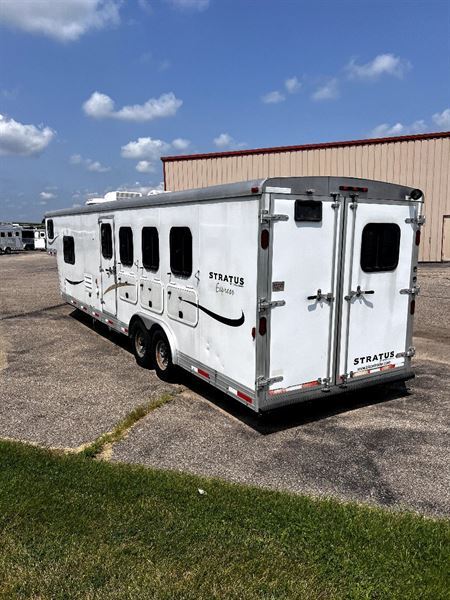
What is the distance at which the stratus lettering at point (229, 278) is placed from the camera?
5773mm

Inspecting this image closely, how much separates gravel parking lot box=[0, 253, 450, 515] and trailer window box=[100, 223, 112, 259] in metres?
1.95

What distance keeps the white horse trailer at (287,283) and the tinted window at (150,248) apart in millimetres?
37

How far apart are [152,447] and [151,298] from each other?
298 centimetres

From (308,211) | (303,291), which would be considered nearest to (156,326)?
(303,291)

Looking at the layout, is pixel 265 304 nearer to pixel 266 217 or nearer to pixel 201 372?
pixel 266 217

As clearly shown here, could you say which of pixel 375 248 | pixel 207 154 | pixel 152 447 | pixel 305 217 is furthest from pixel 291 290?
pixel 207 154

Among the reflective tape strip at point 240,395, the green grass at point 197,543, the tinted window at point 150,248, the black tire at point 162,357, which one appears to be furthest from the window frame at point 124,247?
the green grass at point 197,543

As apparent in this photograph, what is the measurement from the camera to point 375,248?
634 centimetres

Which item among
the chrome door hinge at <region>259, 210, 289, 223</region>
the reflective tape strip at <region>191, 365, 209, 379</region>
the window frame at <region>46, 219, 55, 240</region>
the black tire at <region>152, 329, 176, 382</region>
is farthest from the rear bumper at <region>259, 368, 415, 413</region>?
the window frame at <region>46, 219, 55, 240</region>

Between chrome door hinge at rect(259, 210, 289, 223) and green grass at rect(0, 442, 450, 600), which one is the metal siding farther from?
green grass at rect(0, 442, 450, 600)

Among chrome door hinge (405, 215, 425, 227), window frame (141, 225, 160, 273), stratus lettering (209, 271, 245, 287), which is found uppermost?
chrome door hinge (405, 215, 425, 227)

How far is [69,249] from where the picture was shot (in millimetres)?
12297

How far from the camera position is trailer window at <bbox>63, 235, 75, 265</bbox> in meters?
12.0

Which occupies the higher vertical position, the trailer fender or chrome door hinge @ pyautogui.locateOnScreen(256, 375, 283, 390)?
the trailer fender
